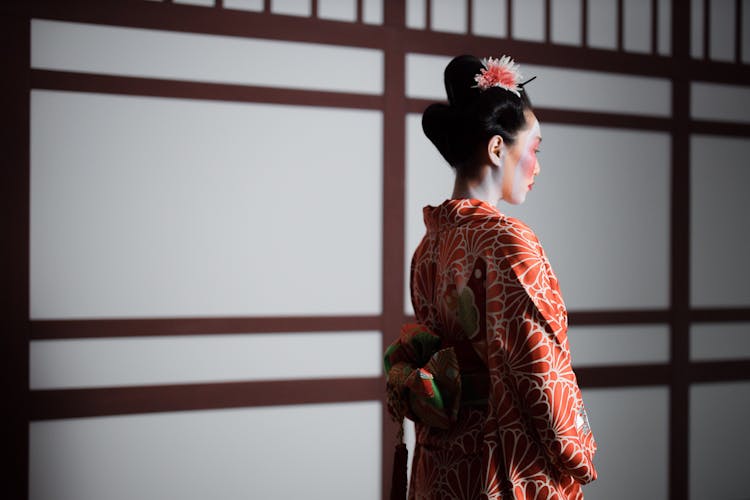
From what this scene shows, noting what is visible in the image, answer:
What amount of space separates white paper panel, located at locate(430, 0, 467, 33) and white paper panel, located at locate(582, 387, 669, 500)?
1.79 meters

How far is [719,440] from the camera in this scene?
10.5 ft

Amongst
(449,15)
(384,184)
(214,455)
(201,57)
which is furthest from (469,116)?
(214,455)

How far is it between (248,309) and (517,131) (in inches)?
60.9

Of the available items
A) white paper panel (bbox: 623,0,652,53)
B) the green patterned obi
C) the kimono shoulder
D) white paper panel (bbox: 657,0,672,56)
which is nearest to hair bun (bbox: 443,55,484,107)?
the kimono shoulder

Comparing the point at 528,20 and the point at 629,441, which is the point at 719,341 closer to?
the point at 629,441

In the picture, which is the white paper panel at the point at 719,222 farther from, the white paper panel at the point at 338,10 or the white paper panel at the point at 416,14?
the white paper panel at the point at 338,10

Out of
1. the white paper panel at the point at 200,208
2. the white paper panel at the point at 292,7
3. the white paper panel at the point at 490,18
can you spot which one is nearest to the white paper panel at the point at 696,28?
the white paper panel at the point at 490,18

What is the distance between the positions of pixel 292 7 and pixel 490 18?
91 cm

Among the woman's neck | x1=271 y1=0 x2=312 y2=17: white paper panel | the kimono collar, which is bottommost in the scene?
the kimono collar

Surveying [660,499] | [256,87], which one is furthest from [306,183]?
[660,499]

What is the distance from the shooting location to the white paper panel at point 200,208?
2.34m

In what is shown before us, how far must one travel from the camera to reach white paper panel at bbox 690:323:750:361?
3.16 meters

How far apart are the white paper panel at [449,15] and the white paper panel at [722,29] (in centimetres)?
138

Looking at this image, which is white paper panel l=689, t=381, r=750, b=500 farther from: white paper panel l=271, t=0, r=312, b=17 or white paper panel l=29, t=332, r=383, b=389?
white paper panel l=271, t=0, r=312, b=17
